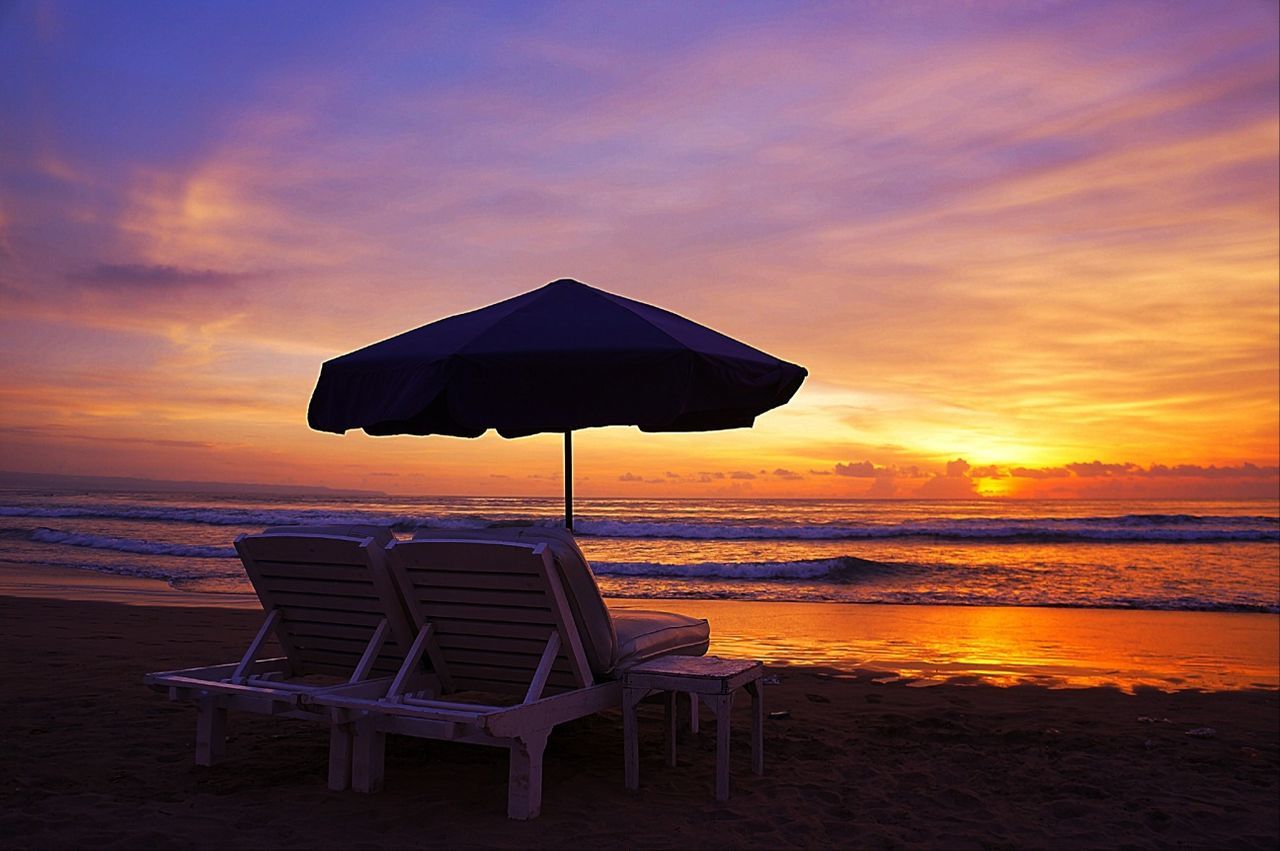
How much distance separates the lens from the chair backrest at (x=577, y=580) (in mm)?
4121

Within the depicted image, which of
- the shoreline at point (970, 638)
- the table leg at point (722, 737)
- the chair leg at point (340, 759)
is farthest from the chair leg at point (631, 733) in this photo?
the shoreline at point (970, 638)

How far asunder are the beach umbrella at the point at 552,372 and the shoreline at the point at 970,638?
475cm

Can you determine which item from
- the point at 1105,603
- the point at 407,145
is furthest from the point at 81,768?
the point at 1105,603

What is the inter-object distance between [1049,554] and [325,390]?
24.1 m

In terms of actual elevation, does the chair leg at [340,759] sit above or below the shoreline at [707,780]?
→ above

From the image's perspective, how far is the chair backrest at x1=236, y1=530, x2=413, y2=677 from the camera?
14.9ft

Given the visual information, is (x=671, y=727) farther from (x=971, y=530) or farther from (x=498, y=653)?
(x=971, y=530)

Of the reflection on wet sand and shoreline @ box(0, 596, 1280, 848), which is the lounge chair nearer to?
shoreline @ box(0, 596, 1280, 848)

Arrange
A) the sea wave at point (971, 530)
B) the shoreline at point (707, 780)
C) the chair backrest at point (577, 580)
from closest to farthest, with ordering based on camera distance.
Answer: the shoreline at point (707, 780)
the chair backrest at point (577, 580)
the sea wave at point (971, 530)

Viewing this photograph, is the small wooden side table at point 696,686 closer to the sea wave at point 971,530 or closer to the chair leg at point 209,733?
the chair leg at point 209,733

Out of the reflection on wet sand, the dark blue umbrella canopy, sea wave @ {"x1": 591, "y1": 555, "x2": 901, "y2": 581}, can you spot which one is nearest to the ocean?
sea wave @ {"x1": 591, "y1": 555, "x2": 901, "y2": 581}

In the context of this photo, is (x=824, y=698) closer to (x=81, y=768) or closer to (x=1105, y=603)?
(x=81, y=768)

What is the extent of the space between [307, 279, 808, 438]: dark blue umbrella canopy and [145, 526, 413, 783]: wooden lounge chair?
675mm

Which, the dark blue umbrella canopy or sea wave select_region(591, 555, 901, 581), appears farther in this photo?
sea wave select_region(591, 555, 901, 581)
